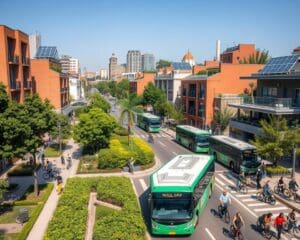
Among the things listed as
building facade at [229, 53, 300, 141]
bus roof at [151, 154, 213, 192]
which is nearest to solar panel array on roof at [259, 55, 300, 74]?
building facade at [229, 53, 300, 141]

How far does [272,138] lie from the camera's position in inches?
1179

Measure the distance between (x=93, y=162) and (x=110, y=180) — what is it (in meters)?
11.3

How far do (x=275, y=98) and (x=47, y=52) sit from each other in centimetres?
5546

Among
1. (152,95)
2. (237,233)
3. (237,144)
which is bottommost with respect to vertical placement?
(237,233)

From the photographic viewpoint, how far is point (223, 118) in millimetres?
52562

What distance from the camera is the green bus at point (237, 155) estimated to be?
30703mm

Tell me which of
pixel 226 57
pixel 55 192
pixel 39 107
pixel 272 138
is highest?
pixel 226 57

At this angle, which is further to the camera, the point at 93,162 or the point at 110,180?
the point at 93,162

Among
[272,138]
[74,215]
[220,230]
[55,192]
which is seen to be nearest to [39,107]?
[55,192]

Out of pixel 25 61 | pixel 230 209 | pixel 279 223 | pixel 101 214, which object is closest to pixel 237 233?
pixel 279 223

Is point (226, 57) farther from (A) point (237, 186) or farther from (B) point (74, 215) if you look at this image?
(B) point (74, 215)

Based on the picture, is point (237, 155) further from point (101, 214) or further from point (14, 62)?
point (14, 62)

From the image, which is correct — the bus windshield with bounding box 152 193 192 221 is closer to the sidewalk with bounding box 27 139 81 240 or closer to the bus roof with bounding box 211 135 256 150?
the sidewalk with bounding box 27 139 81 240

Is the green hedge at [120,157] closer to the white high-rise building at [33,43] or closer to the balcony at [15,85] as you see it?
the balcony at [15,85]
